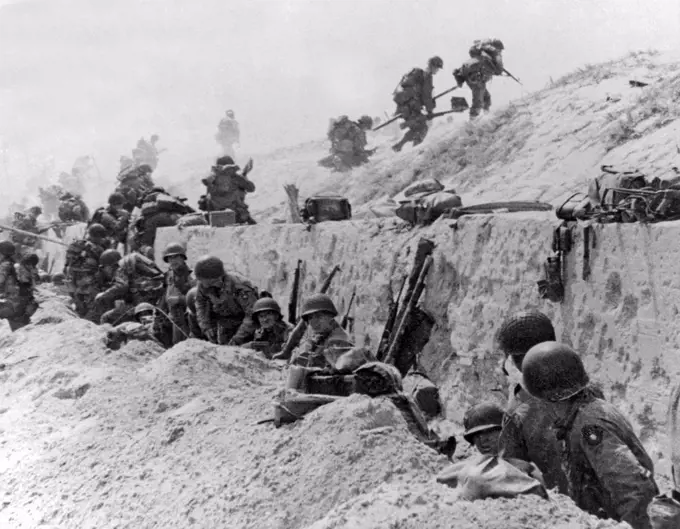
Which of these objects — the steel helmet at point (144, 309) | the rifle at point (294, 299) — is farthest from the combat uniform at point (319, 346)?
the steel helmet at point (144, 309)

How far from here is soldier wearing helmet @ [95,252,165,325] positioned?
441 inches

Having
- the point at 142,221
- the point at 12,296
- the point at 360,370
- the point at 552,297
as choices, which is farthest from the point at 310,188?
the point at 360,370

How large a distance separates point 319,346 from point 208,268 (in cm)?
266

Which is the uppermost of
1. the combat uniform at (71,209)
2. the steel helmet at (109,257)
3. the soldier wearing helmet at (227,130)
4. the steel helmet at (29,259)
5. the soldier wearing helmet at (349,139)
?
the soldier wearing helmet at (227,130)

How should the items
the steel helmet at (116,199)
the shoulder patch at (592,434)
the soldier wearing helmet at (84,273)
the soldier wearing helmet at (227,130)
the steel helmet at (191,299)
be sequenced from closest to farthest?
the shoulder patch at (592,434)
the steel helmet at (191,299)
the soldier wearing helmet at (84,273)
the steel helmet at (116,199)
the soldier wearing helmet at (227,130)

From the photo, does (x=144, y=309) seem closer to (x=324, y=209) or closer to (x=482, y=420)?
(x=324, y=209)

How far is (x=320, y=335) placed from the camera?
18.6 feet

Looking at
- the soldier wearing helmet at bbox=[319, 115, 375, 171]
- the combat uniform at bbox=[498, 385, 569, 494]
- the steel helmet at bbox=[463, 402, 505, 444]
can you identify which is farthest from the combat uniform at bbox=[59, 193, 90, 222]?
the combat uniform at bbox=[498, 385, 569, 494]

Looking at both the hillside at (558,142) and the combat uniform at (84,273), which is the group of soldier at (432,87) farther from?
the combat uniform at (84,273)

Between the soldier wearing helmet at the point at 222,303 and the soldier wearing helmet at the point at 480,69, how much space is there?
9.78 meters

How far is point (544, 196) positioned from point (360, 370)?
7258 mm

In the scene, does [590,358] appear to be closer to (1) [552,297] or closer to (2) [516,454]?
(1) [552,297]

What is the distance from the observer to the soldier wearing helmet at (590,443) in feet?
9.91

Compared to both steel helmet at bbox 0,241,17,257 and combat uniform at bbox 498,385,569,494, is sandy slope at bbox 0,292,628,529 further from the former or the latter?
steel helmet at bbox 0,241,17,257
